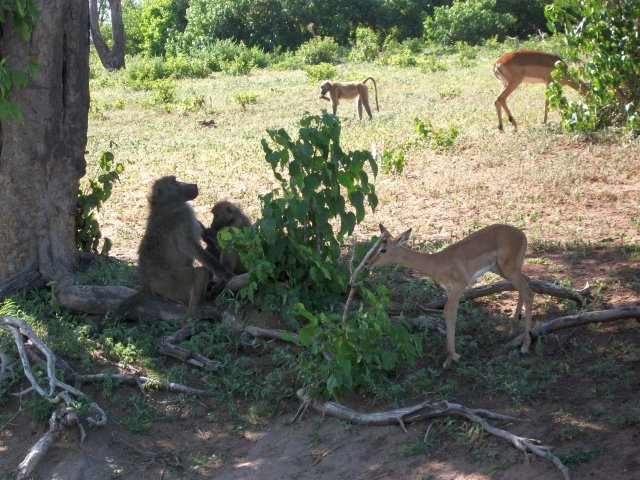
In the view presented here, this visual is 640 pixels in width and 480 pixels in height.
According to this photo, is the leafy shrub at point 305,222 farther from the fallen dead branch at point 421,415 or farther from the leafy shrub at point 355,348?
the fallen dead branch at point 421,415

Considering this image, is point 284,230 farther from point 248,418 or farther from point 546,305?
point 546,305

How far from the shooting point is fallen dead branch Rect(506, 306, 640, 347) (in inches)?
245

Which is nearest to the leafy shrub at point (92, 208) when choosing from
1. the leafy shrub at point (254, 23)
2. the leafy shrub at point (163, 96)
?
the leafy shrub at point (163, 96)

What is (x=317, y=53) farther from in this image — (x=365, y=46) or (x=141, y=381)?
(x=141, y=381)

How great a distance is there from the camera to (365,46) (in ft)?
85.1

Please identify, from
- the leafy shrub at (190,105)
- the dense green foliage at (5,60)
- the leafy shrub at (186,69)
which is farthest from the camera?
the leafy shrub at (186,69)

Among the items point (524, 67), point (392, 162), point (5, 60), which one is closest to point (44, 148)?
point (5, 60)

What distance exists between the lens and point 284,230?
6898mm

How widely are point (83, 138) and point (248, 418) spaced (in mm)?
3325

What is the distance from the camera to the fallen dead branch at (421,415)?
504cm

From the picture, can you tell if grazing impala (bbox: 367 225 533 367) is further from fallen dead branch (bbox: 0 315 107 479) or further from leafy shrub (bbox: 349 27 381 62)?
leafy shrub (bbox: 349 27 381 62)

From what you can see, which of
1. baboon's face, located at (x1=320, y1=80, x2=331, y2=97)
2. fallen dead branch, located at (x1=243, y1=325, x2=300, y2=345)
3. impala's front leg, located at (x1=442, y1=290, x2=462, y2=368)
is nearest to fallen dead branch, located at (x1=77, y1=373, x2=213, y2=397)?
fallen dead branch, located at (x1=243, y1=325, x2=300, y2=345)

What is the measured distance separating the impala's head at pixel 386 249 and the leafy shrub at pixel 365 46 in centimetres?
1903

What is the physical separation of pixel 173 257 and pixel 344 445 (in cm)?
254
